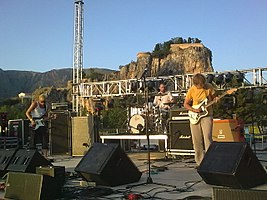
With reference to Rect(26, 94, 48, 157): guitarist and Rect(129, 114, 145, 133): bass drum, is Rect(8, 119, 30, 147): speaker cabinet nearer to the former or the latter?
Rect(129, 114, 145, 133): bass drum

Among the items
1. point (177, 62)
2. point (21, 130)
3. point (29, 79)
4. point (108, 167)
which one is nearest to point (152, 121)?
point (108, 167)

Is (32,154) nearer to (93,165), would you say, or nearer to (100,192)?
(93,165)

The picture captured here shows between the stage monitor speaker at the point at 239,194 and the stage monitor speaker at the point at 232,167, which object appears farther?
the stage monitor speaker at the point at 232,167

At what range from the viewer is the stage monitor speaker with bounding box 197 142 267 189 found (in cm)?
403

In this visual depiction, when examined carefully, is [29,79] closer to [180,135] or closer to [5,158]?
[180,135]

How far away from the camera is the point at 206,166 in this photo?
4.31m

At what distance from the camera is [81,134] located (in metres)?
9.28

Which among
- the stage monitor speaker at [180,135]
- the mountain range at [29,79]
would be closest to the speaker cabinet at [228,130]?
the stage monitor speaker at [180,135]

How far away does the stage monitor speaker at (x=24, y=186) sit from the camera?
4051mm

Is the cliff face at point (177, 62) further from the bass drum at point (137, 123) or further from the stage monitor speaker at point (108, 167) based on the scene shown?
the stage monitor speaker at point (108, 167)

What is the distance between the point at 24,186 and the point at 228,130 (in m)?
4.19

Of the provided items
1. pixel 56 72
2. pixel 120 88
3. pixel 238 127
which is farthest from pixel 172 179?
pixel 56 72

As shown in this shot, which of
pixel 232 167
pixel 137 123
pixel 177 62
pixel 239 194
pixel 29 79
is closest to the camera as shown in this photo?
pixel 239 194

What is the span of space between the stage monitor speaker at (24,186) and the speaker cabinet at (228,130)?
408 centimetres
